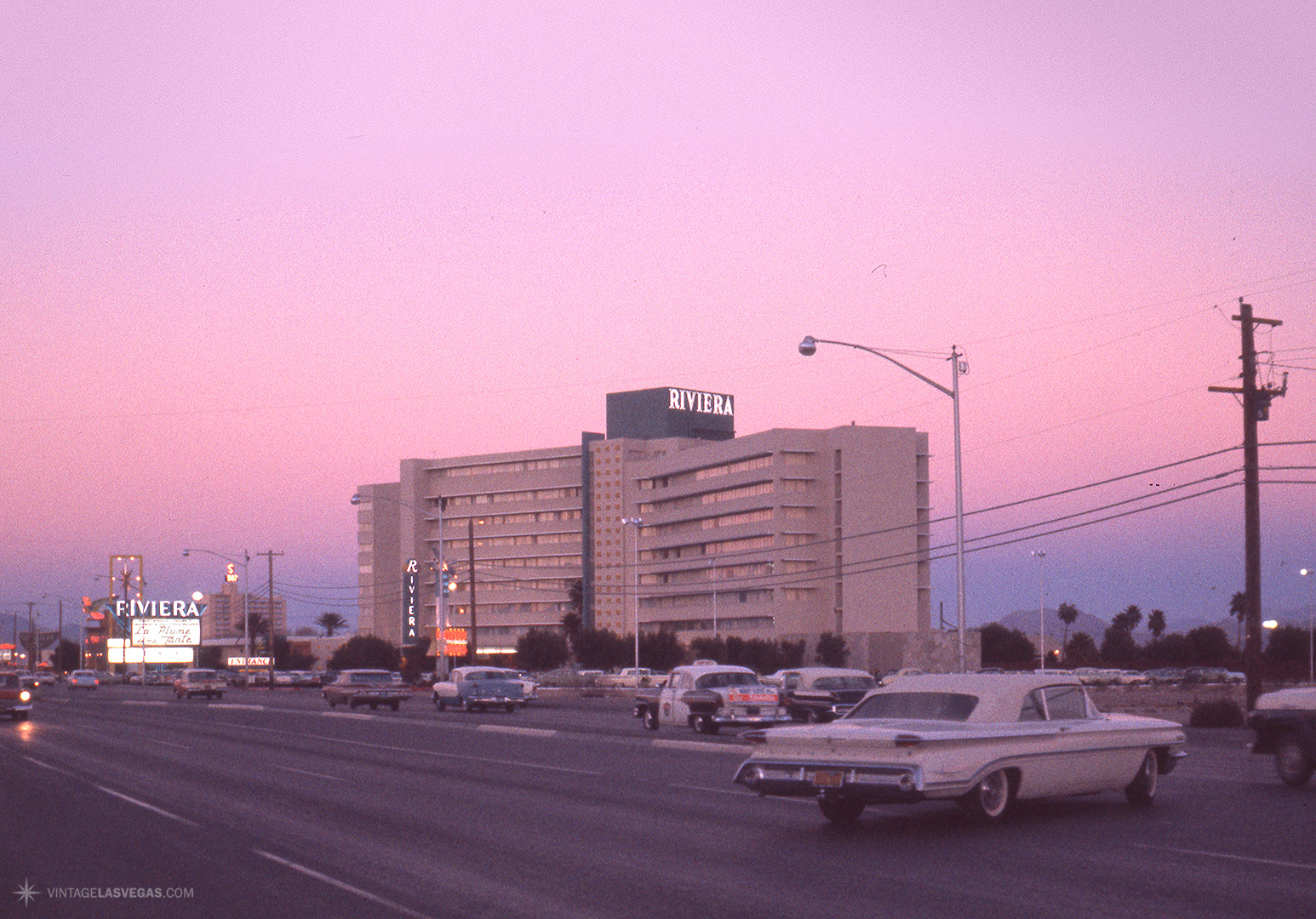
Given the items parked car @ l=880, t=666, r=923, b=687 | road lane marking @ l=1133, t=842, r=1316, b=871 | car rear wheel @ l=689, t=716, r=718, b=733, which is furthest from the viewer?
car rear wheel @ l=689, t=716, r=718, b=733

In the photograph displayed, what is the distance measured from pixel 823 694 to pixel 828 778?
63.2 feet

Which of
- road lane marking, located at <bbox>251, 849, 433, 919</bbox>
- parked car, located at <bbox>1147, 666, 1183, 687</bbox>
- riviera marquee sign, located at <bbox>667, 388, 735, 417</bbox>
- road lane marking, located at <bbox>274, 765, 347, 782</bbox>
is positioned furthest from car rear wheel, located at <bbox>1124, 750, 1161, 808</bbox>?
riviera marquee sign, located at <bbox>667, 388, 735, 417</bbox>

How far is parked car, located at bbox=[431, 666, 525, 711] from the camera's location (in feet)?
163

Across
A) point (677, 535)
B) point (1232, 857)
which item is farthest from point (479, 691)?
point (677, 535)

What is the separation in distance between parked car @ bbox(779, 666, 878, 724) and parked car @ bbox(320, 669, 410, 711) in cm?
2345

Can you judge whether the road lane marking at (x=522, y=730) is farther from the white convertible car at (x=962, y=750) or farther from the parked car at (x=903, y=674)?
the white convertible car at (x=962, y=750)

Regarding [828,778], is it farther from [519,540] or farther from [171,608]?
[171,608]

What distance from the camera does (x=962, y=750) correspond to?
13391 millimetres

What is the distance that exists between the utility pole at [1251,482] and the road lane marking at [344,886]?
2679 centimetres

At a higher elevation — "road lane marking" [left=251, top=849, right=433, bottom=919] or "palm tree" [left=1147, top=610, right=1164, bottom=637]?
"road lane marking" [left=251, top=849, right=433, bottom=919]

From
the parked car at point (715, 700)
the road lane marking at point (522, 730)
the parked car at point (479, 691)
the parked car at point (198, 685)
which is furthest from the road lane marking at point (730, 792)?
the parked car at point (198, 685)

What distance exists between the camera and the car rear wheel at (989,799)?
45.3ft

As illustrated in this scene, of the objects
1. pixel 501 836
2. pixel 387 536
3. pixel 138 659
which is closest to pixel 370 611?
pixel 387 536

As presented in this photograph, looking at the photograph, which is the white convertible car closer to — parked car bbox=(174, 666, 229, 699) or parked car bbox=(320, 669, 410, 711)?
parked car bbox=(320, 669, 410, 711)
